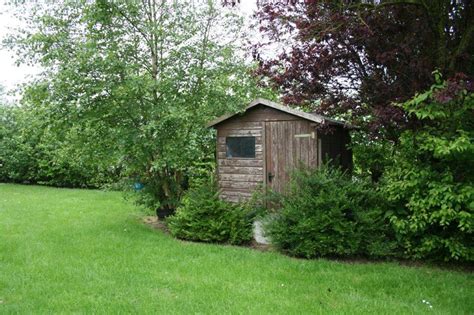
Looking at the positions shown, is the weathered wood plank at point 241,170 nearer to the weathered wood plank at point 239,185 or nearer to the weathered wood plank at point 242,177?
the weathered wood plank at point 242,177

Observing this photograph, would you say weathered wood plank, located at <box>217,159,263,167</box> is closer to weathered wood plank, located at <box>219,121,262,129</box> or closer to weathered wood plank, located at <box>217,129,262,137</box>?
weathered wood plank, located at <box>217,129,262,137</box>

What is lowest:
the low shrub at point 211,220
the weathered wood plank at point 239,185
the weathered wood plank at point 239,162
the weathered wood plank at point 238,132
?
the low shrub at point 211,220

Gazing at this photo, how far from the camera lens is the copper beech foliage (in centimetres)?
600

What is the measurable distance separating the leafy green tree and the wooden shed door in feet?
4.68

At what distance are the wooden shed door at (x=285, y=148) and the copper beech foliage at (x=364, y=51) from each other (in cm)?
47

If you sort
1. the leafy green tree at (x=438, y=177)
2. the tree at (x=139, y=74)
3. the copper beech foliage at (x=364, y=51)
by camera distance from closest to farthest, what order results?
the leafy green tree at (x=438, y=177)
the copper beech foliage at (x=364, y=51)
the tree at (x=139, y=74)

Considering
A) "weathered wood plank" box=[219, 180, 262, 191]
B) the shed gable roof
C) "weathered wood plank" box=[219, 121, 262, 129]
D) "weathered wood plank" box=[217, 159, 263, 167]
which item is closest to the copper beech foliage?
the shed gable roof

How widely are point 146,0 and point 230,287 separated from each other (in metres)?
5.93

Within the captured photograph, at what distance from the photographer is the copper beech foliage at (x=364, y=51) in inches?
236

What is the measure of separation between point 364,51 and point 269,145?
218cm

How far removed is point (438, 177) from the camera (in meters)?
5.66

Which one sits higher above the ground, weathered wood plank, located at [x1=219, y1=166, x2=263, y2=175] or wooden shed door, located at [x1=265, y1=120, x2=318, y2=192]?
wooden shed door, located at [x1=265, y1=120, x2=318, y2=192]

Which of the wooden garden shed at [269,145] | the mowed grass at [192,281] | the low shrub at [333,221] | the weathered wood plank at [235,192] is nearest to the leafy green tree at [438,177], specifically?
the low shrub at [333,221]

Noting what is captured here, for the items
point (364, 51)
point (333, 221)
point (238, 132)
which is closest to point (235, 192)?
point (238, 132)
